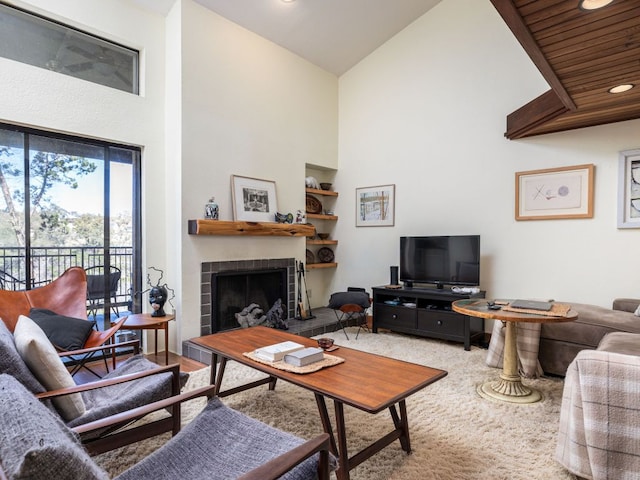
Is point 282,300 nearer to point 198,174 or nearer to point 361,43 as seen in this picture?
point 198,174

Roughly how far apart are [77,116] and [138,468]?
3299mm

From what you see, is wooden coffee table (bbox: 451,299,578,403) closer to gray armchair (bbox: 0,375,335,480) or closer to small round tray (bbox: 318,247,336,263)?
gray armchair (bbox: 0,375,335,480)

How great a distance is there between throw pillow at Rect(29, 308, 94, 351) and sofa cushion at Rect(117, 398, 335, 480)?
5.51ft

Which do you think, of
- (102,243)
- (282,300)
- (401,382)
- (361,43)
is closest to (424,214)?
(282,300)

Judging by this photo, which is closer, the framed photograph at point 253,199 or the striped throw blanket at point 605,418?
the striped throw blanket at point 605,418

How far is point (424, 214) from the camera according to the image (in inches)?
192

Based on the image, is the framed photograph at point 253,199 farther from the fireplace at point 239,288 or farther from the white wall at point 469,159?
the white wall at point 469,159

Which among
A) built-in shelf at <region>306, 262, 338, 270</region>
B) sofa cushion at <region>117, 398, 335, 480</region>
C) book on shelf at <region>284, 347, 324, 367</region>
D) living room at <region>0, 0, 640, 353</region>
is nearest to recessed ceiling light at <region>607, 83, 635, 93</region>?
living room at <region>0, 0, 640, 353</region>

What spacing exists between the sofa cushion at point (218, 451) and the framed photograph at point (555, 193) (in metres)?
3.68

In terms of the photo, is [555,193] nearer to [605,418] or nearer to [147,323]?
[605,418]

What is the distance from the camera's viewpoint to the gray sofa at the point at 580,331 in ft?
9.71

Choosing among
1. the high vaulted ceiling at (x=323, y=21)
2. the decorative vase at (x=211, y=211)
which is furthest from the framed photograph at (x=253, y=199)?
the high vaulted ceiling at (x=323, y=21)

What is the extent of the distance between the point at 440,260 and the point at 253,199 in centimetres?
235

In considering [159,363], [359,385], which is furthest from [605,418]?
[159,363]
